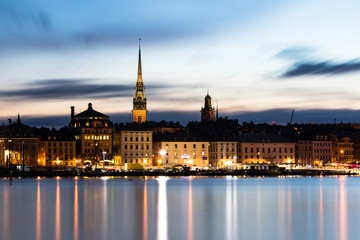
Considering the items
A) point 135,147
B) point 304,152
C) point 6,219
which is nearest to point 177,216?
point 6,219

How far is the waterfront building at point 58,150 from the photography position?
131m

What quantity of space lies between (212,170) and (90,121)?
99.8 ft

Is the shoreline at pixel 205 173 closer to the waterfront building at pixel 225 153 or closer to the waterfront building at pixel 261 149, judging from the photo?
the waterfront building at pixel 261 149

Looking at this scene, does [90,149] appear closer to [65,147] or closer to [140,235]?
[65,147]

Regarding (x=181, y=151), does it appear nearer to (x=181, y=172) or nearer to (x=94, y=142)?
(x=181, y=172)

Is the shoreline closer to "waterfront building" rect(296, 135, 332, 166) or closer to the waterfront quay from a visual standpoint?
the waterfront quay

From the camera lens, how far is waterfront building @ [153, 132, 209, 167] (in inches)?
5231

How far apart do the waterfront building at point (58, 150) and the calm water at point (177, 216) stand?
66245 millimetres

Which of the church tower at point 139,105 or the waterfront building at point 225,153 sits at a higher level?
the church tower at point 139,105

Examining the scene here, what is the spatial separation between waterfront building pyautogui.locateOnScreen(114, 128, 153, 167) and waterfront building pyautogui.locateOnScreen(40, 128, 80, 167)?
9.02 m

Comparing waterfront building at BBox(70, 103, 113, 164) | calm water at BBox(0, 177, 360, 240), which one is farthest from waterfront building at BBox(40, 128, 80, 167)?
calm water at BBox(0, 177, 360, 240)

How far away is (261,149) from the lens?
137 meters

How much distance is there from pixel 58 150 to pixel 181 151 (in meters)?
23.2

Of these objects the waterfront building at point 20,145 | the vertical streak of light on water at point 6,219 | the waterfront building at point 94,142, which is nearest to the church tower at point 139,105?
the waterfront building at point 94,142
